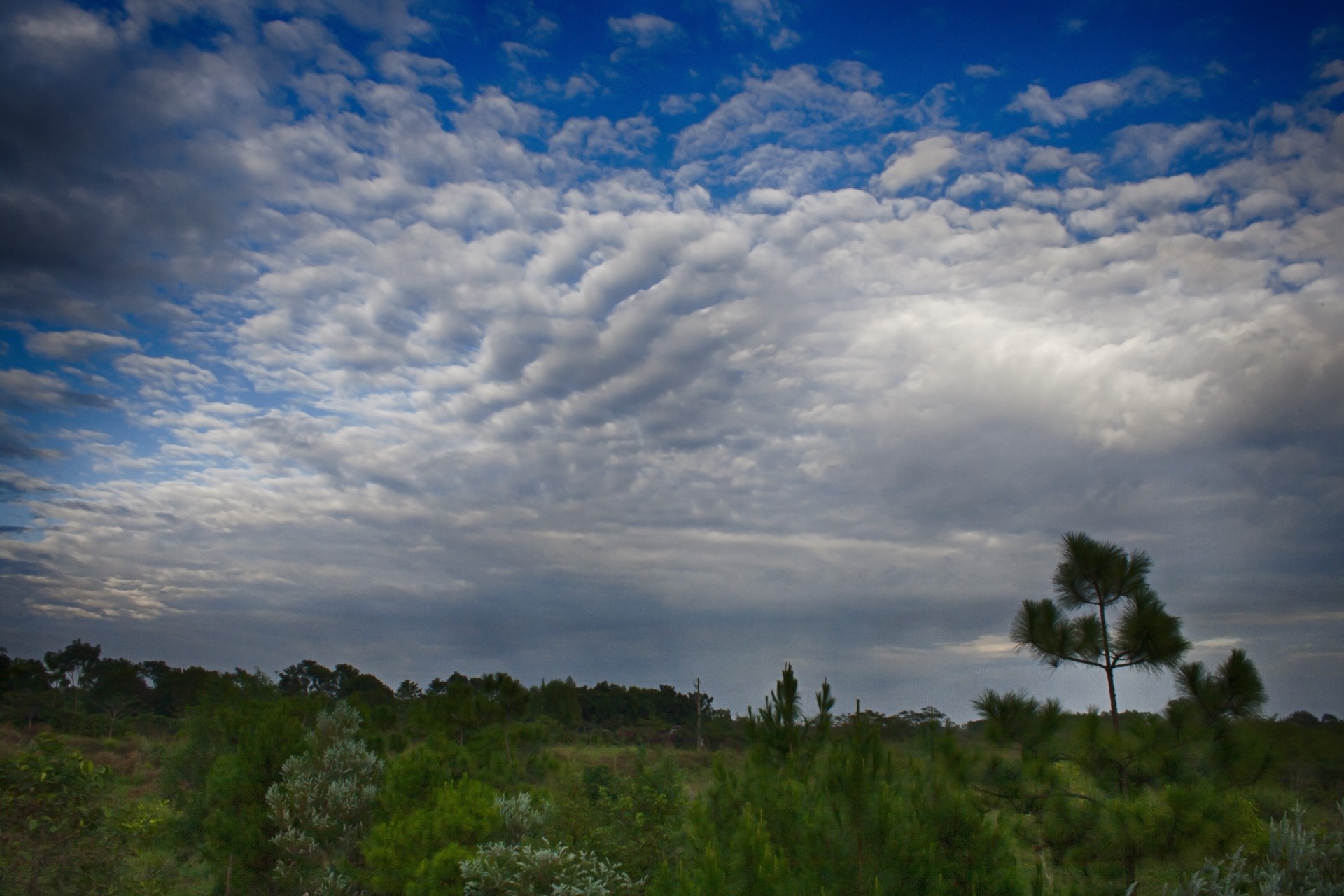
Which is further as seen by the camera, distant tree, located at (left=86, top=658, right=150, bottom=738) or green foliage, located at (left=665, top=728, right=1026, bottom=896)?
→ distant tree, located at (left=86, top=658, right=150, bottom=738)

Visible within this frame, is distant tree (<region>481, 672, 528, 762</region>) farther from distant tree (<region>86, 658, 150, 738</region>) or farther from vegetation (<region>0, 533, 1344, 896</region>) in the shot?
distant tree (<region>86, 658, 150, 738</region>)

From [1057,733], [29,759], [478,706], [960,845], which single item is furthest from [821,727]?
[478,706]

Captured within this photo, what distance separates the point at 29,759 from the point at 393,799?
7.83 metres

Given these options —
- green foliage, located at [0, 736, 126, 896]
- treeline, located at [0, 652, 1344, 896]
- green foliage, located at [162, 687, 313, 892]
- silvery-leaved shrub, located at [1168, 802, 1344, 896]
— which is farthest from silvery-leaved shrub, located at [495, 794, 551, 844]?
silvery-leaved shrub, located at [1168, 802, 1344, 896]

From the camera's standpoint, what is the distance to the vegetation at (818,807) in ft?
23.5

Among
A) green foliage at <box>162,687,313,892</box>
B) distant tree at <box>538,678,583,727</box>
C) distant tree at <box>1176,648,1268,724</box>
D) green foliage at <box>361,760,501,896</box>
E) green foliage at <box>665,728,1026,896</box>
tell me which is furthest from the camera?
distant tree at <box>538,678,583,727</box>

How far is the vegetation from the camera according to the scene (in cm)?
717

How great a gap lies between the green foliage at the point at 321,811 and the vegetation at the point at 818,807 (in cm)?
5

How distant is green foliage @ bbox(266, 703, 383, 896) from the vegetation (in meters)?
0.05

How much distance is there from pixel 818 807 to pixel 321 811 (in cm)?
1289

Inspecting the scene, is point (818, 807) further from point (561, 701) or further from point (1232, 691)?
point (561, 701)

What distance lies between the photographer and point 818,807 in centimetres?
739

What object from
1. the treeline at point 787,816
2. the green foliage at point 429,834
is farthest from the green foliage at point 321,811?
the green foliage at point 429,834

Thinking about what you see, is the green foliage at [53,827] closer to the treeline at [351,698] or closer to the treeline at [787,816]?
the treeline at [787,816]
